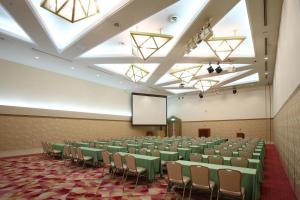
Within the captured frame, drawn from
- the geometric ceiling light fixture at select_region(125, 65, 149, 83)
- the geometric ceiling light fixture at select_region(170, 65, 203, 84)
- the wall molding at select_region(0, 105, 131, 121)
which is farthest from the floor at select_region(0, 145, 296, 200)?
the geometric ceiling light fixture at select_region(170, 65, 203, 84)

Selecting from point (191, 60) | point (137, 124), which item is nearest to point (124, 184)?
point (191, 60)

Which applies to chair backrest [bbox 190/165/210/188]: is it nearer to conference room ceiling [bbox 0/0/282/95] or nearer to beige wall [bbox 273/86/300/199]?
beige wall [bbox 273/86/300/199]

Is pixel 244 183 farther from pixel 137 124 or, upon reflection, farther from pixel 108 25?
pixel 137 124

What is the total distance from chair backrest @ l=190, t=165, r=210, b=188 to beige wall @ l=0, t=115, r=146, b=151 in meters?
11.6

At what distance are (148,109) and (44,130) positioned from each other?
36.8 ft

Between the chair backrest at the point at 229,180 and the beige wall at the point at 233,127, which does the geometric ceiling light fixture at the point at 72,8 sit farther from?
the beige wall at the point at 233,127

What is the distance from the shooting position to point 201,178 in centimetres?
441

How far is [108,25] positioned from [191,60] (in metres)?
6.02

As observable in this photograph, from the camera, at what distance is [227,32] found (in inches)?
357

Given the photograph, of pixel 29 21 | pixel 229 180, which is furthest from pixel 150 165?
pixel 29 21

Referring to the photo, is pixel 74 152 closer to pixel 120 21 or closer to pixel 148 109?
pixel 120 21

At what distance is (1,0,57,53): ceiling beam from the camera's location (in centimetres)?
631

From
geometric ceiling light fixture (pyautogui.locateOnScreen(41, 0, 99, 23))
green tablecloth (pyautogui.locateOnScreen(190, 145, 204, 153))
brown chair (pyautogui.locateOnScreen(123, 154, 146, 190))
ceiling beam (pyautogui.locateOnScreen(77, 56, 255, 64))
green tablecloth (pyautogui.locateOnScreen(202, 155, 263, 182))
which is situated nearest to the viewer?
green tablecloth (pyautogui.locateOnScreen(202, 155, 263, 182))

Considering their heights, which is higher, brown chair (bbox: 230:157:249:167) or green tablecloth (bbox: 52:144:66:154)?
brown chair (bbox: 230:157:249:167)
